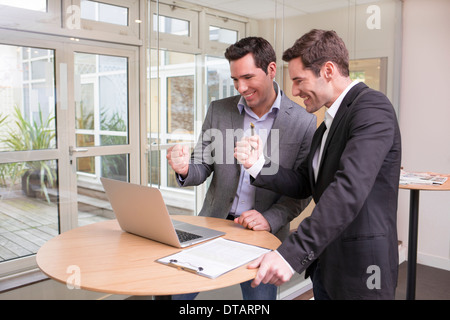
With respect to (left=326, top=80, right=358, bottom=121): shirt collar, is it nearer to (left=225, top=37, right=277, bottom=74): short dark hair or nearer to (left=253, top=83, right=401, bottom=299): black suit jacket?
(left=253, top=83, right=401, bottom=299): black suit jacket

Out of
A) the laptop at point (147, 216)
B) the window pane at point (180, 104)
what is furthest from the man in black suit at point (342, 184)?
the window pane at point (180, 104)

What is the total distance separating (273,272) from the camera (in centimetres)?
122

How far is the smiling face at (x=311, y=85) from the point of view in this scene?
1.51 meters

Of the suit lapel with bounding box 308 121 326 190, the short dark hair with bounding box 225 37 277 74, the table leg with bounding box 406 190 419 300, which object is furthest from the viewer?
the table leg with bounding box 406 190 419 300

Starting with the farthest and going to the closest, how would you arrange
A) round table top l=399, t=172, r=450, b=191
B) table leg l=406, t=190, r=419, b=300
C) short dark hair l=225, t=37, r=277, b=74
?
table leg l=406, t=190, r=419, b=300 < round table top l=399, t=172, r=450, b=191 < short dark hair l=225, t=37, r=277, b=74

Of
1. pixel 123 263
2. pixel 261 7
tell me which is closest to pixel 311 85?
pixel 123 263

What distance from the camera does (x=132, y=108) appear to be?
10.4ft

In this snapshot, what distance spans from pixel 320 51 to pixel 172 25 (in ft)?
5.51

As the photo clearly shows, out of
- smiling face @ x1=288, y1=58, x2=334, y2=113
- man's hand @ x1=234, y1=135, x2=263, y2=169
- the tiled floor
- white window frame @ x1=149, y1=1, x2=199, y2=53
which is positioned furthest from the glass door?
the tiled floor

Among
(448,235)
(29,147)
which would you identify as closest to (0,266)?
(29,147)

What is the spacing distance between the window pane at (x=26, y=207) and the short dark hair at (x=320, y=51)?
1979 mm

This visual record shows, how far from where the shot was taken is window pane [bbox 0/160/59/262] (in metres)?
2.58

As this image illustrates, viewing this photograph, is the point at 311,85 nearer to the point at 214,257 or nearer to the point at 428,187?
the point at 214,257

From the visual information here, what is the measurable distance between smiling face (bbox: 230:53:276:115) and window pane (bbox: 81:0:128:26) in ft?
4.40
